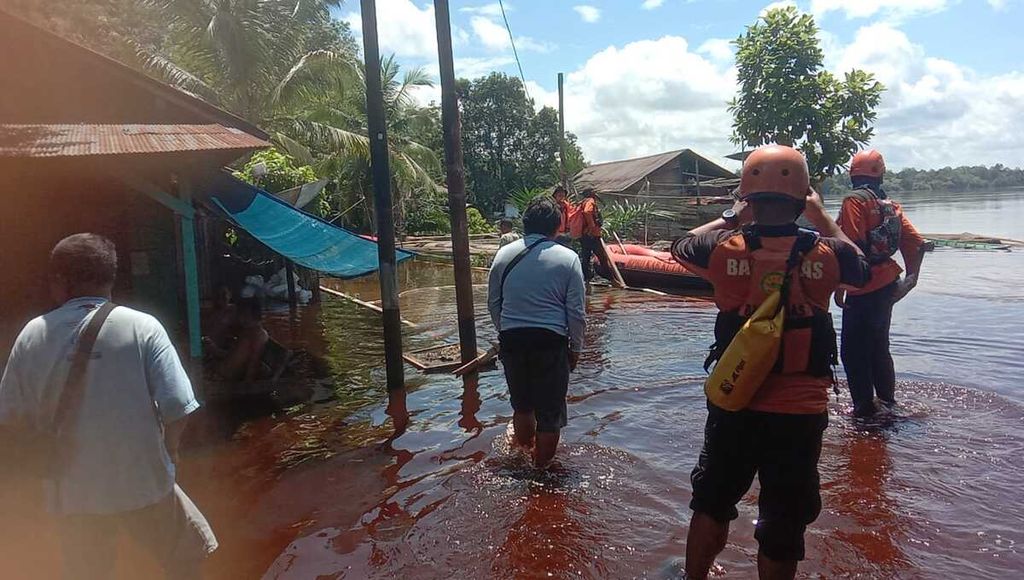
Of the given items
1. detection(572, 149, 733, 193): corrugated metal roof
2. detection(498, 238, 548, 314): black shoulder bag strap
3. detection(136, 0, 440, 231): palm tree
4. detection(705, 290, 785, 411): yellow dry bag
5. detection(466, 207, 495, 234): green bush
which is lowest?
detection(705, 290, 785, 411): yellow dry bag

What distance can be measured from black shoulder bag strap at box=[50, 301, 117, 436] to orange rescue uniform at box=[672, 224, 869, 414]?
2336 mm

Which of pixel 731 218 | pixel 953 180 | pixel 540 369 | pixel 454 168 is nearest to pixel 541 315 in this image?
pixel 540 369

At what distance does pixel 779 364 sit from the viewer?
2.57m

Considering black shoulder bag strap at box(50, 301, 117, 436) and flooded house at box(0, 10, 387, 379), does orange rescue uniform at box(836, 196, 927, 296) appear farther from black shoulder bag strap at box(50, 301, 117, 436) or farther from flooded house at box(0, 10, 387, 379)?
flooded house at box(0, 10, 387, 379)

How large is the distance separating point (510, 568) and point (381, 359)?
206 inches

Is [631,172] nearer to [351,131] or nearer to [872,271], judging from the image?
[351,131]

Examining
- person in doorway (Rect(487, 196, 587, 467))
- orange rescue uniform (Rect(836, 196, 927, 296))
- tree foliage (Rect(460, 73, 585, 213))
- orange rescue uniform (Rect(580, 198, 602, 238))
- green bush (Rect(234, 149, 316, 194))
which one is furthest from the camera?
tree foliage (Rect(460, 73, 585, 213))

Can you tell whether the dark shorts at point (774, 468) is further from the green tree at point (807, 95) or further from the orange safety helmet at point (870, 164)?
the green tree at point (807, 95)

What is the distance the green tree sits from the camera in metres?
16.7

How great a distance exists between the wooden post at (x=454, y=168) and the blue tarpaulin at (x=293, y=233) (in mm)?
1986

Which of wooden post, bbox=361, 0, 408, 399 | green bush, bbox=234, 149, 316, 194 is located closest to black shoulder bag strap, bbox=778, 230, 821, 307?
wooden post, bbox=361, 0, 408, 399

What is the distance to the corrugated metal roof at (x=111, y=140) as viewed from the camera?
483cm

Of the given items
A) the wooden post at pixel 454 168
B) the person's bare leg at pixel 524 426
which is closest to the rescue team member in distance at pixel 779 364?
the person's bare leg at pixel 524 426

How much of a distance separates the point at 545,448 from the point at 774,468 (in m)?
2.00
